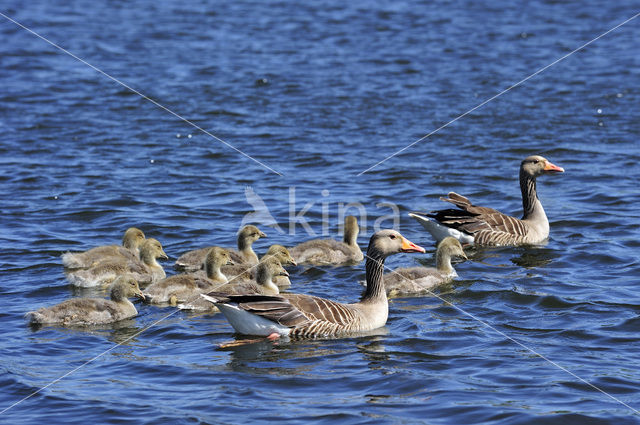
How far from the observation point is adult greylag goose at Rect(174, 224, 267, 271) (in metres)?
14.3

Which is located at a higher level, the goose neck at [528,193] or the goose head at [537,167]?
the goose head at [537,167]

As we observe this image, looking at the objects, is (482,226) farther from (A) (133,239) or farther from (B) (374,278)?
(A) (133,239)

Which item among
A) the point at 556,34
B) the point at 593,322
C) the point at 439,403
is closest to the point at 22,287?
the point at 439,403

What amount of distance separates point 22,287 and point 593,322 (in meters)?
7.91

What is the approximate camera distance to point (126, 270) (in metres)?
13.8

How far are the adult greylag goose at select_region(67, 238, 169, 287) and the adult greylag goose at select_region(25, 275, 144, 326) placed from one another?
1198 mm

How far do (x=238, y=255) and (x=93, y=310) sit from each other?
3203 millimetres

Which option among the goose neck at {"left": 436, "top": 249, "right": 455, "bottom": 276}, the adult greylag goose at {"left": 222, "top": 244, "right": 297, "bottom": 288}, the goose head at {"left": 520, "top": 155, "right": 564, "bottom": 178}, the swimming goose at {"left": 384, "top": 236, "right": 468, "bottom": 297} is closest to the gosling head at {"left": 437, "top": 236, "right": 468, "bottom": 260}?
the goose neck at {"left": 436, "top": 249, "right": 455, "bottom": 276}

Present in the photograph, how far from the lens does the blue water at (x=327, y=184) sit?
9.92 m

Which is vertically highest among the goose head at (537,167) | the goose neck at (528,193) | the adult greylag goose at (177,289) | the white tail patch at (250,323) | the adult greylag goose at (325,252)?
the goose head at (537,167)

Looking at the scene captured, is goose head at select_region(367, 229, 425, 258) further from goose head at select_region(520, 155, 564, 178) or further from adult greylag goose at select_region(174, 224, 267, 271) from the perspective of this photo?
goose head at select_region(520, 155, 564, 178)

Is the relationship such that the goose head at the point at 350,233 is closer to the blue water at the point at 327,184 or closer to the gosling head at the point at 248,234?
the blue water at the point at 327,184

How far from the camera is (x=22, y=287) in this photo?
13.4m

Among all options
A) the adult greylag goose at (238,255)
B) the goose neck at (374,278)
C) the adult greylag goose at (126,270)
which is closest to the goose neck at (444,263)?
the goose neck at (374,278)
